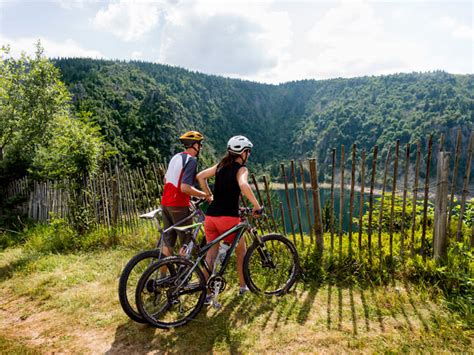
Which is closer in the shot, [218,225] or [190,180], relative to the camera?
[218,225]

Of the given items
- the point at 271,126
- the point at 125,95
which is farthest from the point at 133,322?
the point at 271,126

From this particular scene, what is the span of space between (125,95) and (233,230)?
107 metres

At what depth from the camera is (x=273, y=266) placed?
393 cm

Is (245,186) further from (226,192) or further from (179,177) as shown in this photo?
(179,177)

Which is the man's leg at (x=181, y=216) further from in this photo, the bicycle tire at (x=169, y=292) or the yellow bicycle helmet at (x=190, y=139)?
the yellow bicycle helmet at (x=190, y=139)

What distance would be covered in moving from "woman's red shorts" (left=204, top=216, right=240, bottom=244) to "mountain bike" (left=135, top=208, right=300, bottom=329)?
6 cm

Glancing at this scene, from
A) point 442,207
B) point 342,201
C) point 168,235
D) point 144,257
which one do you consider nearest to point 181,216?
point 168,235

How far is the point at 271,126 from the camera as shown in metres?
182

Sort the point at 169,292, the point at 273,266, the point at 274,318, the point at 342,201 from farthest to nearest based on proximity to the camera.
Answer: the point at 342,201 < the point at 273,266 < the point at 274,318 < the point at 169,292

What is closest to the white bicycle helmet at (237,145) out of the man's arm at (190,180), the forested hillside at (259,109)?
the man's arm at (190,180)

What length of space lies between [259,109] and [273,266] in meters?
191

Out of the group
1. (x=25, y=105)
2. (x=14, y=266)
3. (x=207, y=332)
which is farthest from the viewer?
(x=25, y=105)

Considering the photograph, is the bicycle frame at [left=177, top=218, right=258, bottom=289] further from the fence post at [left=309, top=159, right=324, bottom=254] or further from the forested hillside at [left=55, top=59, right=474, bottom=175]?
the forested hillside at [left=55, top=59, right=474, bottom=175]

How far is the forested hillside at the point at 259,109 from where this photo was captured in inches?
3302
